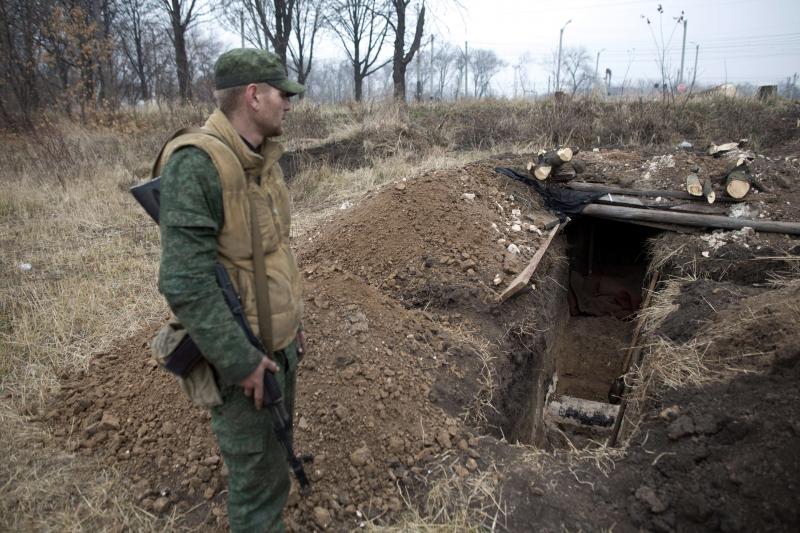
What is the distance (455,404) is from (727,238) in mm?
3652

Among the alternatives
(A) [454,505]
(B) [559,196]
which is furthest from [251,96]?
(B) [559,196]

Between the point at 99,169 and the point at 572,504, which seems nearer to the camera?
the point at 572,504

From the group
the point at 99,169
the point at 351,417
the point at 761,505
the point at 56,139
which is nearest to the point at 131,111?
A: the point at 56,139

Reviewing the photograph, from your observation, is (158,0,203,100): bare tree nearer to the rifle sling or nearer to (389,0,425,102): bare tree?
(389,0,425,102): bare tree

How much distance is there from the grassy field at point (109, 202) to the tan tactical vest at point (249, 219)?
56.9 inches

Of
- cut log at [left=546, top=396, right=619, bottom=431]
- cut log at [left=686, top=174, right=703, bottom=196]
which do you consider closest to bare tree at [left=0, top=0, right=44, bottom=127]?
cut log at [left=546, top=396, right=619, bottom=431]

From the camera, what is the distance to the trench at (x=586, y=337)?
4986mm

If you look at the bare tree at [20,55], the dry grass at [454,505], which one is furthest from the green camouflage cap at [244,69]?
the bare tree at [20,55]

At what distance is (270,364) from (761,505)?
2.22m

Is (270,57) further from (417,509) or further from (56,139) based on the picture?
(56,139)

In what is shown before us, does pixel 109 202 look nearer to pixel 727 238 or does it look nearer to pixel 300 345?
pixel 300 345

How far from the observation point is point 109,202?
731 cm

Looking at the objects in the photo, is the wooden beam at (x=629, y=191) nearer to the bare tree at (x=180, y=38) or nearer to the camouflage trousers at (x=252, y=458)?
the camouflage trousers at (x=252, y=458)

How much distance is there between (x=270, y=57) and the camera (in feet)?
5.70
